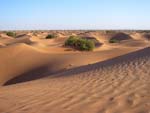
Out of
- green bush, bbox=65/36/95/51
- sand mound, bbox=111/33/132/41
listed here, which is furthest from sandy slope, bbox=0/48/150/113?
sand mound, bbox=111/33/132/41

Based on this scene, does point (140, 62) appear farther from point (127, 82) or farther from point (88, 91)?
point (88, 91)

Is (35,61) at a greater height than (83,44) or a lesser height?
lesser

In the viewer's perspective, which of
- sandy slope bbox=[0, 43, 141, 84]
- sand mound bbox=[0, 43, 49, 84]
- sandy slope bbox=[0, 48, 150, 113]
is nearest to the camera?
sandy slope bbox=[0, 48, 150, 113]

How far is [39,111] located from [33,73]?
13.1 metres

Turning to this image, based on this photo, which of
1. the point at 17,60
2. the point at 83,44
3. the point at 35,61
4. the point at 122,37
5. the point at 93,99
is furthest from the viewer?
the point at 122,37

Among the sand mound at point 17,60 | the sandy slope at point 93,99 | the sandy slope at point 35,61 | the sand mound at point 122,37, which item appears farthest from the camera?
the sand mound at point 122,37

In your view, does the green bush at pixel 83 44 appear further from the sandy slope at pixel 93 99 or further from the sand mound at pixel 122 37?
the sand mound at pixel 122 37

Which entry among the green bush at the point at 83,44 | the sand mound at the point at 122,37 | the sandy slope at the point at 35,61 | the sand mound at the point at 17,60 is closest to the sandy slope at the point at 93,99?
the sandy slope at the point at 35,61

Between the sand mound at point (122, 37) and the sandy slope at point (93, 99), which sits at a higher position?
the sandy slope at point (93, 99)

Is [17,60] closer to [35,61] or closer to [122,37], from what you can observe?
[35,61]

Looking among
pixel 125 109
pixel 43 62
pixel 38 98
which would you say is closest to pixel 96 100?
pixel 125 109

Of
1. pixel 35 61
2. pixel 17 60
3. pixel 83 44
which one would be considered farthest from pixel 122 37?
pixel 35 61

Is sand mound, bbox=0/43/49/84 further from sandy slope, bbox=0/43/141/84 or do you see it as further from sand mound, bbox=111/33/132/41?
sand mound, bbox=111/33/132/41

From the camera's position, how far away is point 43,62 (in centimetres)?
2116
